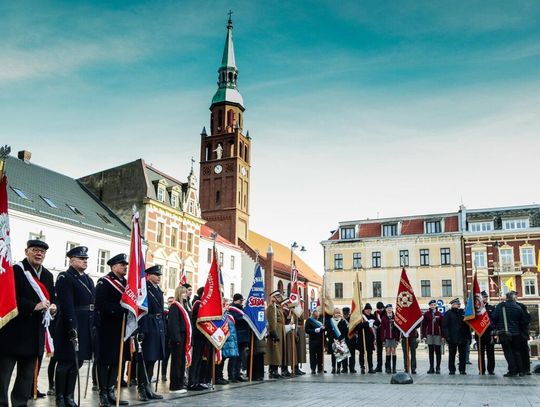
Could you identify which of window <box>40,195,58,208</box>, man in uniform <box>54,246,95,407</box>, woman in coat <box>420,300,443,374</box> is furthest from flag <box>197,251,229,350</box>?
window <box>40,195,58,208</box>

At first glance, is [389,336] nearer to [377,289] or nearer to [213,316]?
[213,316]

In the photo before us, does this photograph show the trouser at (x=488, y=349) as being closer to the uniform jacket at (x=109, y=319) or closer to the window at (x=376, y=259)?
the uniform jacket at (x=109, y=319)

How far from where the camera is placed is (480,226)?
5141 cm

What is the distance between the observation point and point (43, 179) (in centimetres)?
3662

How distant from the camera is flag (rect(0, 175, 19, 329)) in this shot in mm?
6645

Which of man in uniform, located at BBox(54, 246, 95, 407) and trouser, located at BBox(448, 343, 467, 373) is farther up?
man in uniform, located at BBox(54, 246, 95, 407)

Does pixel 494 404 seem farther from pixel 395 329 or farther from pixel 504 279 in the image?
pixel 504 279

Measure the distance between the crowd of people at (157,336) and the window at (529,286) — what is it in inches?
1390

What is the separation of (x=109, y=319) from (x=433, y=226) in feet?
158

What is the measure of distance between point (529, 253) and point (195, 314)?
43.7 metres

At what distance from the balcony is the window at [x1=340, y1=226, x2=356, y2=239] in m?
13.6

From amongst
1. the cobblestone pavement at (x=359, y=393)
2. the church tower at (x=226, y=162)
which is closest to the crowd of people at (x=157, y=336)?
the cobblestone pavement at (x=359, y=393)

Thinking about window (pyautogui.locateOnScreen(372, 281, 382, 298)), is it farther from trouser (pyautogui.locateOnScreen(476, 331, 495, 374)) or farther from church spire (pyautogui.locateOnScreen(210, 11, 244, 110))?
trouser (pyautogui.locateOnScreen(476, 331, 495, 374))

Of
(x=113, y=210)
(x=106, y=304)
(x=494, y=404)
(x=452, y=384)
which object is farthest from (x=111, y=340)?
(x=113, y=210)
